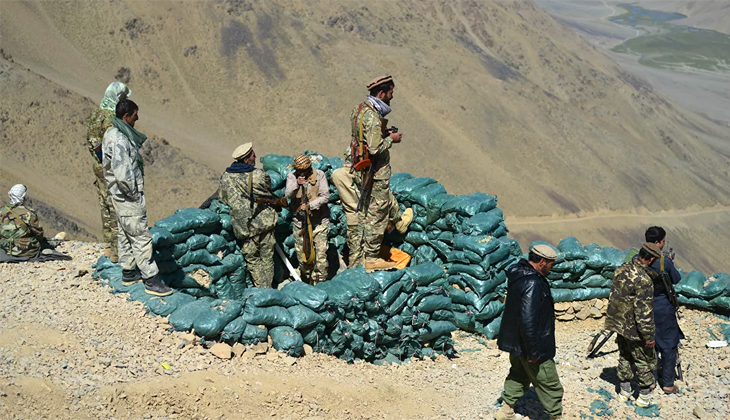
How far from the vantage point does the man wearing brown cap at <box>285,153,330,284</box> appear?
706 cm

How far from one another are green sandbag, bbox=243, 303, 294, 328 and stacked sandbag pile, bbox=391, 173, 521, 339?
70.9 inches

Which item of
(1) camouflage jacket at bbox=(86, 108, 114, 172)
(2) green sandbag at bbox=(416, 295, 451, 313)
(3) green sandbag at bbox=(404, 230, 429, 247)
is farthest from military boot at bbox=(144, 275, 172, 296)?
(3) green sandbag at bbox=(404, 230, 429, 247)

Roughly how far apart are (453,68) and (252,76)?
10.2 meters

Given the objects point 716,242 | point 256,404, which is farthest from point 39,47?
point 716,242

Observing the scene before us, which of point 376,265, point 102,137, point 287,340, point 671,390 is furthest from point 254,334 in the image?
point 671,390

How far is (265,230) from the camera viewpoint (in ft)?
23.4

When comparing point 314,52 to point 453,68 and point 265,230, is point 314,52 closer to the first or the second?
point 453,68

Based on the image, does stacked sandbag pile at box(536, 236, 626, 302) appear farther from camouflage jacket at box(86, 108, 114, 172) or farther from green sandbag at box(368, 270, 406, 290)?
camouflage jacket at box(86, 108, 114, 172)

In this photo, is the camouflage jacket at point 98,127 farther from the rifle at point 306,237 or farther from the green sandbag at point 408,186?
the green sandbag at point 408,186

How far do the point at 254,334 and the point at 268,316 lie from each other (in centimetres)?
21

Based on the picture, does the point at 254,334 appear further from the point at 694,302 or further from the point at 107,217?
the point at 694,302

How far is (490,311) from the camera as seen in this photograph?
7539mm

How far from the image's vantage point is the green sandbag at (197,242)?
6.88 meters

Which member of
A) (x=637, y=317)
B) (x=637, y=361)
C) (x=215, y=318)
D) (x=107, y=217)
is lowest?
(x=637, y=361)
